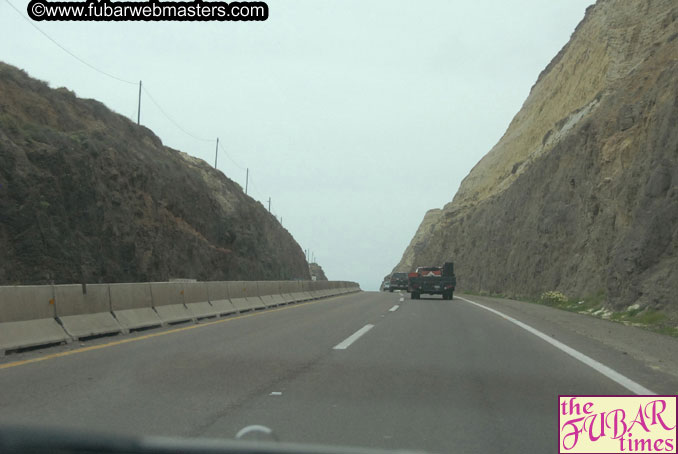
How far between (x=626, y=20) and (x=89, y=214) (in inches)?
1642

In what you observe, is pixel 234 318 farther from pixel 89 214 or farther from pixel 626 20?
pixel 626 20

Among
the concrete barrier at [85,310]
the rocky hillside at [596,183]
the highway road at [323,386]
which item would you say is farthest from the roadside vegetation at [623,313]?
the concrete barrier at [85,310]

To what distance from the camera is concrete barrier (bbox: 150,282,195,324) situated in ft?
49.1

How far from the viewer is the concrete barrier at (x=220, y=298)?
18375mm

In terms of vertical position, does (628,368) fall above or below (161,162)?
below

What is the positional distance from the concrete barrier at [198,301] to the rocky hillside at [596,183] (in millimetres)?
12836

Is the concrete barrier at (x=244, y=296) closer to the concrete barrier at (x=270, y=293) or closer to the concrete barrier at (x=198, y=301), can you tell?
the concrete barrier at (x=270, y=293)

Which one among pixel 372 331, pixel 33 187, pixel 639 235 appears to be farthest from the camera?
pixel 33 187

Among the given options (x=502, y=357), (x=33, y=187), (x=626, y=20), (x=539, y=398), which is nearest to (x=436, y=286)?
(x=33, y=187)

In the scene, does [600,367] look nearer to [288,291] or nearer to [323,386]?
[323,386]

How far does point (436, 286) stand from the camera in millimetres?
34125

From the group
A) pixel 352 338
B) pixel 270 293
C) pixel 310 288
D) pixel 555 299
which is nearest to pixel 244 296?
pixel 270 293

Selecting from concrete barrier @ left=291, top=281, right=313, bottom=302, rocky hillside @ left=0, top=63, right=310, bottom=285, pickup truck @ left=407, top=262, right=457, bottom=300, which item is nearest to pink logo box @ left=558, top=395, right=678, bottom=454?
concrete barrier @ left=291, top=281, right=313, bottom=302

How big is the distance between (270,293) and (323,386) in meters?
17.4
